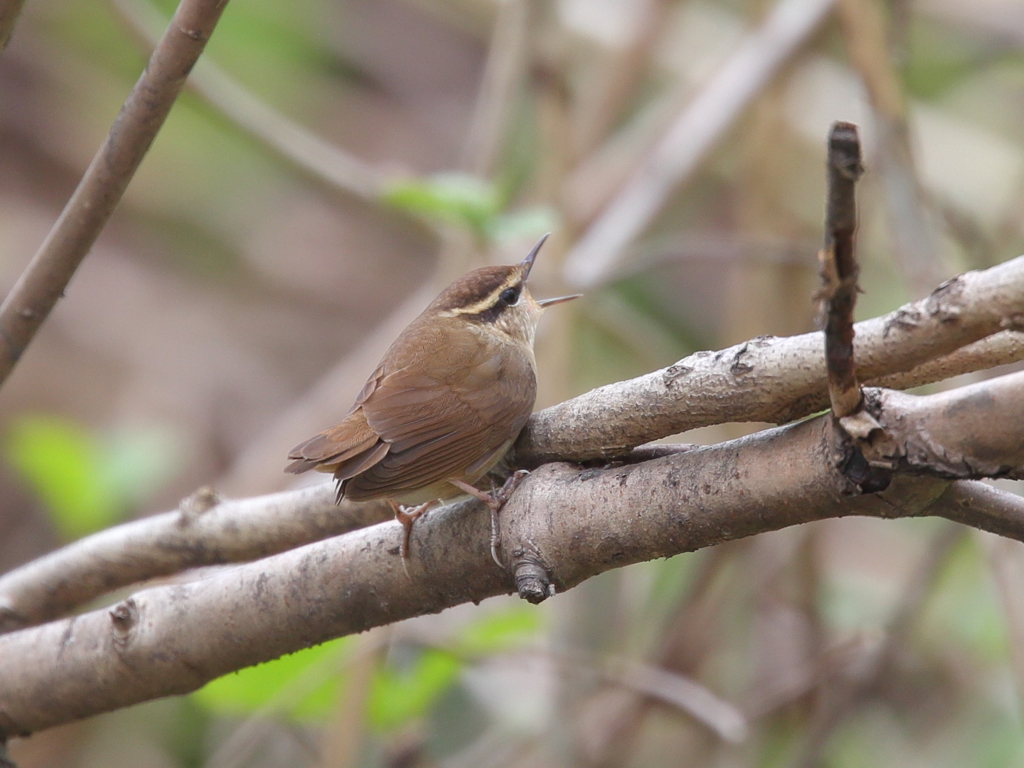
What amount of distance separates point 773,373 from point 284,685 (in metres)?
2.16

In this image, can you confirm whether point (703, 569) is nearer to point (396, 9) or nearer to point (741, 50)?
point (741, 50)

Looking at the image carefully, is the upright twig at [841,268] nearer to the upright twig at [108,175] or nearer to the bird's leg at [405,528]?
the bird's leg at [405,528]

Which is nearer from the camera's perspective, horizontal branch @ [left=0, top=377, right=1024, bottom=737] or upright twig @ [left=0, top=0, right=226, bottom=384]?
horizontal branch @ [left=0, top=377, right=1024, bottom=737]

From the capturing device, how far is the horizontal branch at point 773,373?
1197 mm

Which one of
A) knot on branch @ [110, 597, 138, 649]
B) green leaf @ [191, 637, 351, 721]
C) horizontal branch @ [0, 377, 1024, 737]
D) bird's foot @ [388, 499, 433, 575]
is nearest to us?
horizontal branch @ [0, 377, 1024, 737]

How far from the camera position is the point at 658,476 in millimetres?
1560

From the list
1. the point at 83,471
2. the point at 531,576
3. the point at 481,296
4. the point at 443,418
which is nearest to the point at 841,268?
the point at 531,576

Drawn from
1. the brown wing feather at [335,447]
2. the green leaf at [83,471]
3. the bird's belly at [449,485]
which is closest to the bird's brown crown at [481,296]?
the brown wing feather at [335,447]

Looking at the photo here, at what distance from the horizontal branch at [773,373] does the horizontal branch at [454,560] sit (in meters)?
0.05

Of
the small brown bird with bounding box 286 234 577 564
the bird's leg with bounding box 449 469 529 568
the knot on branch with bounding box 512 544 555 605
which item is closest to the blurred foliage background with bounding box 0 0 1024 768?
the small brown bird with bounding box 286 234 577 564

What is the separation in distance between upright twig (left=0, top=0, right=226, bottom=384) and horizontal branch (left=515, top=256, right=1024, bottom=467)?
0.90 m

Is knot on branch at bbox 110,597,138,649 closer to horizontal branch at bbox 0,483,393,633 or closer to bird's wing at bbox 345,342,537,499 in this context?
horizontal branch at bbox 0,483,393,633

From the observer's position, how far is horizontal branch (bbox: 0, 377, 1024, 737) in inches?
54.4

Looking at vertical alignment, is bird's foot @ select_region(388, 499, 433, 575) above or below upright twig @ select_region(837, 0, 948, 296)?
below
